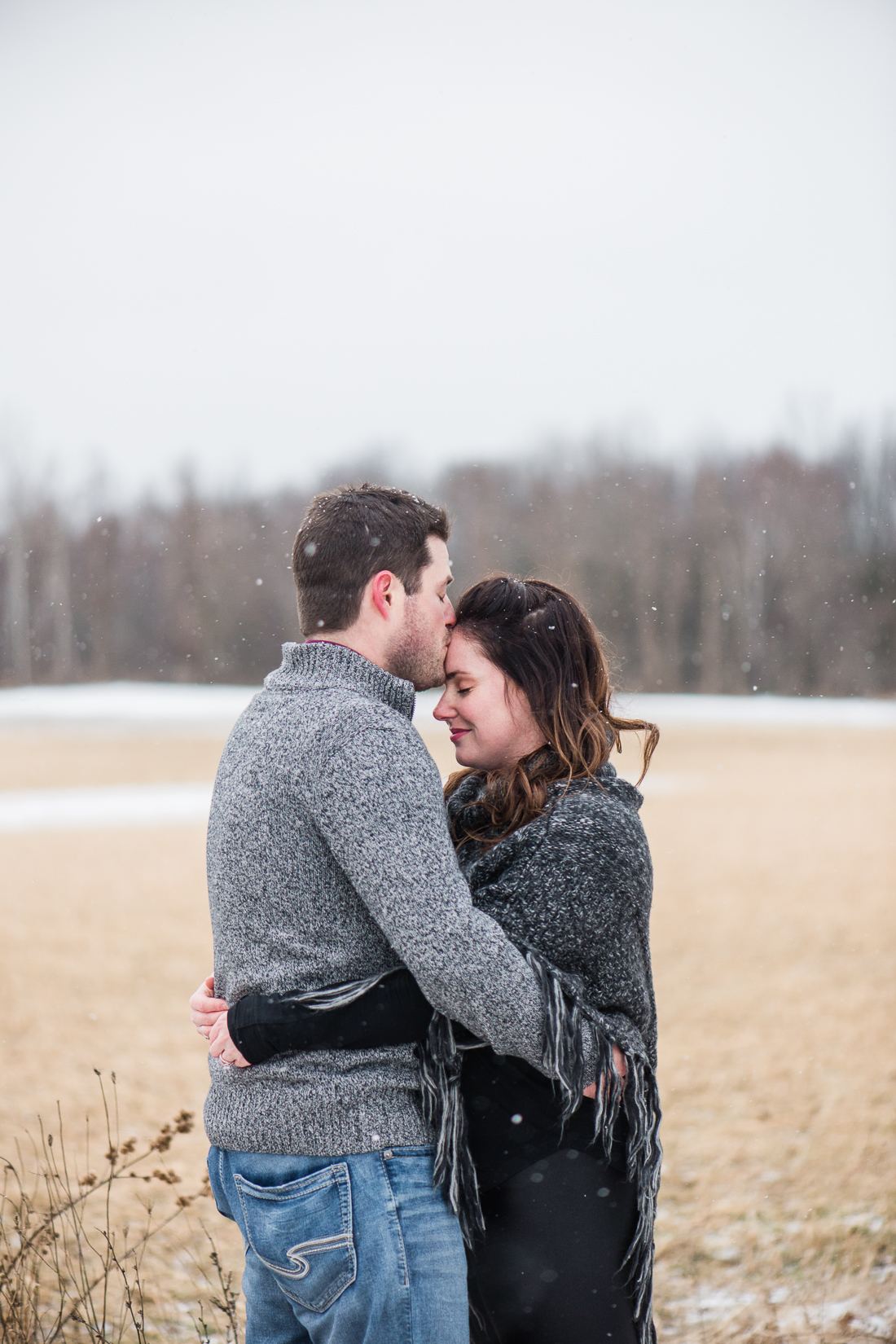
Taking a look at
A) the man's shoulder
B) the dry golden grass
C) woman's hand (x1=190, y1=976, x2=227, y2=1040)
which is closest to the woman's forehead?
the man's shoulder

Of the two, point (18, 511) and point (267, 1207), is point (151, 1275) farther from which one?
point (18, 511)

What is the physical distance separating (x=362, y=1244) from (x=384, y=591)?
823 millimetres

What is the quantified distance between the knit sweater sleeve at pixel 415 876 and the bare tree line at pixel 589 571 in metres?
21.7

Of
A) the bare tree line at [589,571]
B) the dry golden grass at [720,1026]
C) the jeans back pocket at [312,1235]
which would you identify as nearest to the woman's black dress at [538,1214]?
the jeans back pocket at [312,1235]

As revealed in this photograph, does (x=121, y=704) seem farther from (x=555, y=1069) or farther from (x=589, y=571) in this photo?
(x=555, y=1069)

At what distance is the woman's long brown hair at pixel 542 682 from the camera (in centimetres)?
169

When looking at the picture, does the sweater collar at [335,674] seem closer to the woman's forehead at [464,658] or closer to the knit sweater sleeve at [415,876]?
the knit sweater sleeve at [415,876]

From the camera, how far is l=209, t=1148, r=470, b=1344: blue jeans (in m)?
1.36

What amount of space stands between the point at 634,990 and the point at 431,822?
1.51 ft

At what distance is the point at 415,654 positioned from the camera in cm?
156

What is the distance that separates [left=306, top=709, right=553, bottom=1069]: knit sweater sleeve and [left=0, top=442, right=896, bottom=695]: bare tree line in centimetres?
2171

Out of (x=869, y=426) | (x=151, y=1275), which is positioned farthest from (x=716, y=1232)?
(x=869, y=426)

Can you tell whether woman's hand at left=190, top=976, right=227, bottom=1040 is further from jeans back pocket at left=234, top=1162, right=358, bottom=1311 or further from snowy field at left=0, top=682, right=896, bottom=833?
snowy field at left=0, top=682, right=896, bottom=833

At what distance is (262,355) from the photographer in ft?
135
